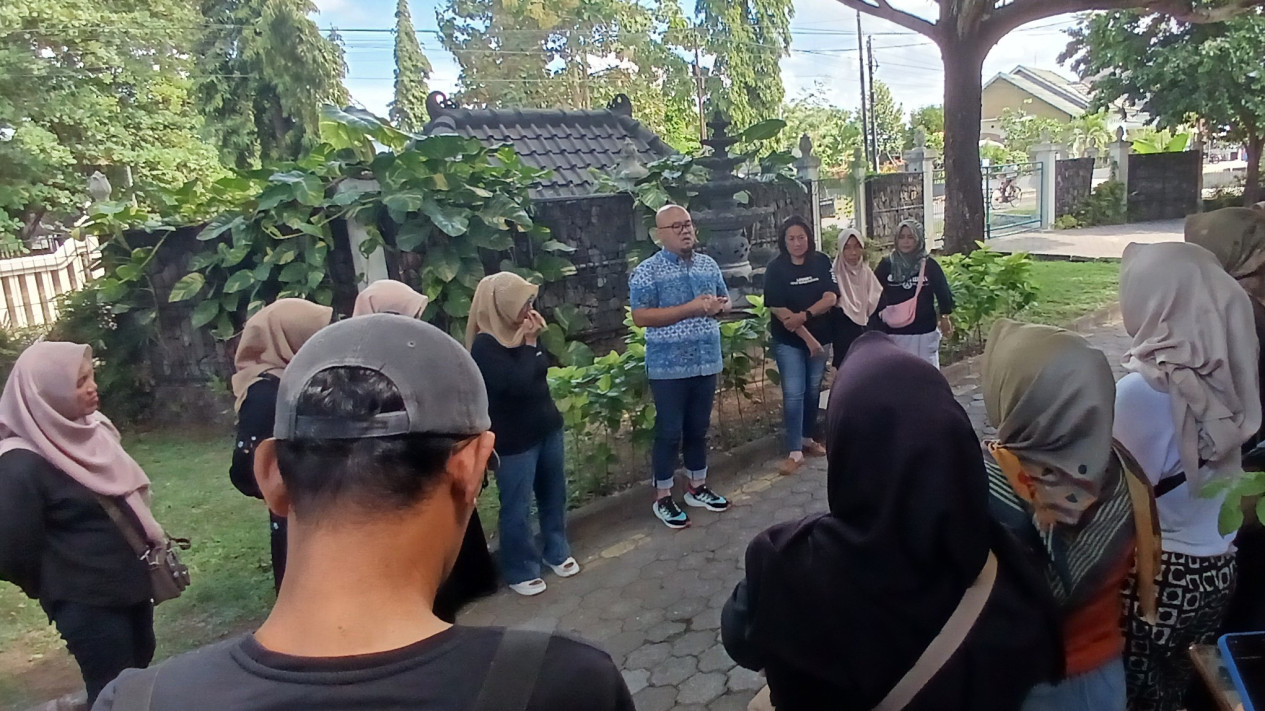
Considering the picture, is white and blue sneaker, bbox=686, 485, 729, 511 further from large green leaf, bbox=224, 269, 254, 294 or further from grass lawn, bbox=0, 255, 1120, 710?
large green leaf, bbox=224, 269, 254, 294

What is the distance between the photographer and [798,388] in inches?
203

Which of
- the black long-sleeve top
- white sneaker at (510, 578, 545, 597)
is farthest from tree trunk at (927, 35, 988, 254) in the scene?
the black long-sleeve top

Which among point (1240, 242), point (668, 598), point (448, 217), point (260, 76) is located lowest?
point (668, 598)

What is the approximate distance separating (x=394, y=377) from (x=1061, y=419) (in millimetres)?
1337

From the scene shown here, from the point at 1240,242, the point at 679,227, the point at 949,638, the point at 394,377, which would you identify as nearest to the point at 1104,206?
the point at 679,227

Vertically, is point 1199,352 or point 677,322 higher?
point 1199,352

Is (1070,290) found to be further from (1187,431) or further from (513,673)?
(513,673)

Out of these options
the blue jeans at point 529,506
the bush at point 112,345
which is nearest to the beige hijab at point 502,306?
the blue jeans at point 529,506

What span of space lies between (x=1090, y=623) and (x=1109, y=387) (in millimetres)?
483

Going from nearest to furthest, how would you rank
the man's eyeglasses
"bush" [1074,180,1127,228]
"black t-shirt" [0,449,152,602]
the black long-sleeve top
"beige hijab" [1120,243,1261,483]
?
1. "beige hijab" [1120,243,1261,483]
2. "black t-shirt" [0,449,152,602]
3. the black long-sleeve top
4. the man's eyeglasses
5. "bush" [1074,180,1127,228]

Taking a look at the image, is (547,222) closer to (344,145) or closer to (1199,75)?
(344,145)

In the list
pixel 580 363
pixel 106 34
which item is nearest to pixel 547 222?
pixel 580 363

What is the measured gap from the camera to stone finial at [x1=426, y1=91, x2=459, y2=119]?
30.2ft

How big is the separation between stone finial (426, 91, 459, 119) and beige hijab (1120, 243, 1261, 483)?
8.06m
